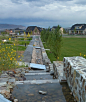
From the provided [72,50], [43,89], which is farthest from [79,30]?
[43,89]

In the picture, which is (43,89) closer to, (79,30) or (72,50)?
(72,50)

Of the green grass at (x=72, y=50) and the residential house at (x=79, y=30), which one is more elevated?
the residential house at (x=79, y=30)

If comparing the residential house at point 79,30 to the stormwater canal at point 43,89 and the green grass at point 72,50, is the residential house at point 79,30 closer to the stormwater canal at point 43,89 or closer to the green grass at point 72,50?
the green grass at point 72,50

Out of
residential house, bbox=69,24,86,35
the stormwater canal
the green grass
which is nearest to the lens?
the stormwater canal

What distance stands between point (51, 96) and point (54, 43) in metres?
6.23

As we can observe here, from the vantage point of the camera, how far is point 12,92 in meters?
4.24

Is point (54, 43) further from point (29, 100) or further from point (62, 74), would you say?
point (29, 100)

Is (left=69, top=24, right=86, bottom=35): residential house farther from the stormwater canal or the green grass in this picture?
the stormwater canal

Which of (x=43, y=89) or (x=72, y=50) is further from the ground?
(x=72, y=50)

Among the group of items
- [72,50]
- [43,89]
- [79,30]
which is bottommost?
[43,89]

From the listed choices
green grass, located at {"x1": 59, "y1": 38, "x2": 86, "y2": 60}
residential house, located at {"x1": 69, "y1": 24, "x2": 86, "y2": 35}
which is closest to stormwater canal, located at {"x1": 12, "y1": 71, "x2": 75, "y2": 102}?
green grass, located at {"x1": 59, "y1": 38, "x2": 86, "y2": 60}

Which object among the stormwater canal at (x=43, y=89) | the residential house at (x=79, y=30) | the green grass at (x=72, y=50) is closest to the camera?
the stormwater canal at (x=43, y=89)

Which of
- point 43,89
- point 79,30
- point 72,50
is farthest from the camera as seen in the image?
point 79,30

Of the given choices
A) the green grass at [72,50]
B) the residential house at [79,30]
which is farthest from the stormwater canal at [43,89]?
the residential house at [79,30]
